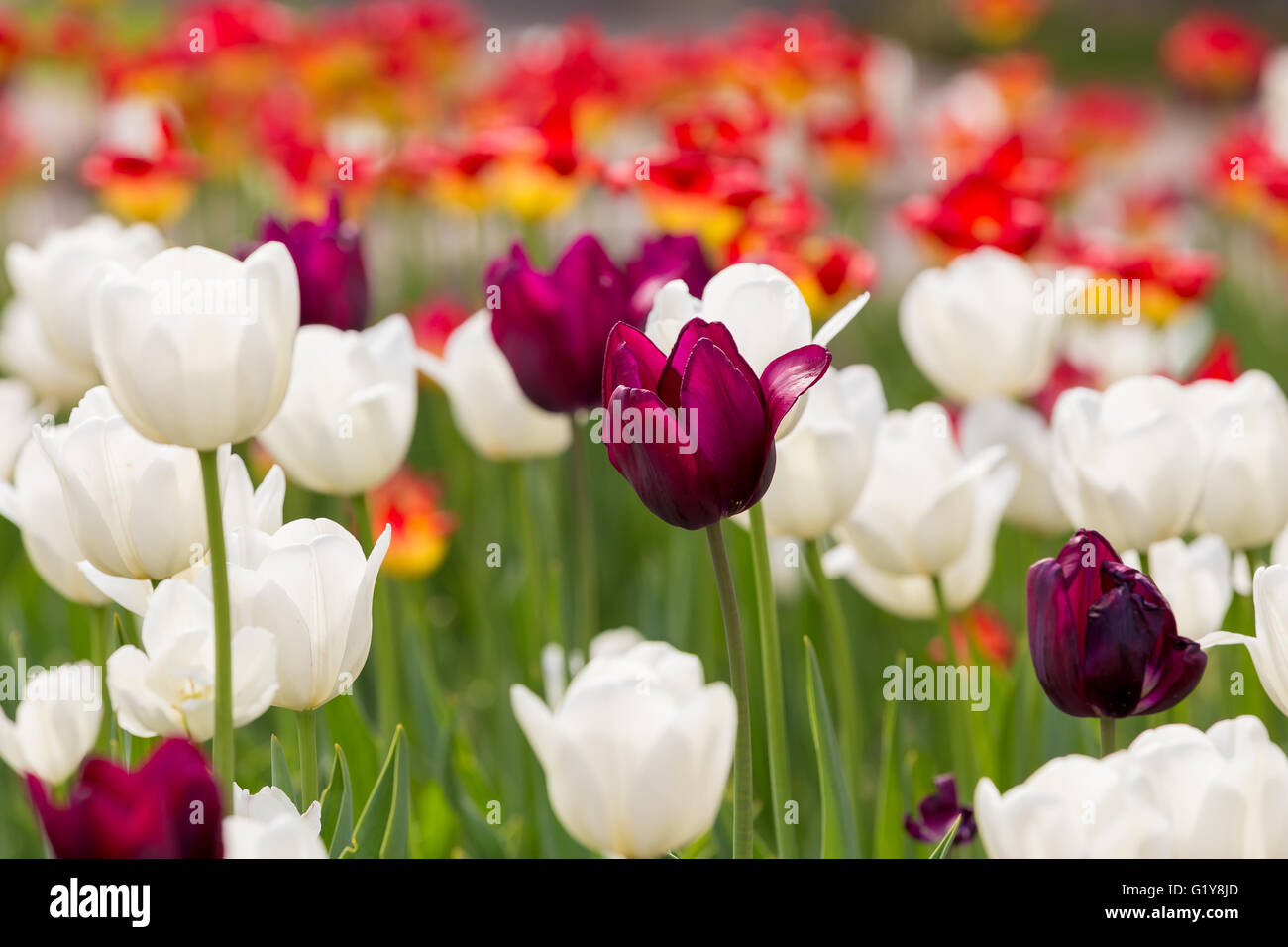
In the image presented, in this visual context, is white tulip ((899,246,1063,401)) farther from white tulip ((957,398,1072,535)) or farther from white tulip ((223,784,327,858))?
white tulip ((223,784,327,858))

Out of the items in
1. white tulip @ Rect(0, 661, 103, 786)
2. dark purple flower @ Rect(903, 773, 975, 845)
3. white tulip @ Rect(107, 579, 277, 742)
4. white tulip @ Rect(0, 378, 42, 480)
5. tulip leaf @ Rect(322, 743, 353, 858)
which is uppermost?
white tulip @ Rect(0, 378, 42, 480)

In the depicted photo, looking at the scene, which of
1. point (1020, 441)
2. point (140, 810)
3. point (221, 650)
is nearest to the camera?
point (140, 810)

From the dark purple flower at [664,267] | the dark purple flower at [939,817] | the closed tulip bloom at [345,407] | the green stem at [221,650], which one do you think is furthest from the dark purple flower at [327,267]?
the dark purple flower at [939,817]

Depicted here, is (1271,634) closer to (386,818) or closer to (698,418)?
(698,418)

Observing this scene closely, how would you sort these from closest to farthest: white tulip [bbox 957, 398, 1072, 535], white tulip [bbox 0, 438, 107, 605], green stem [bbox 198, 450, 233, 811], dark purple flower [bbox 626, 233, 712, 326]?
green stem [bbox 198, 450, 233, 811], white tulip [bbox 0, 438, 107, 605], dark purple flower [bbox 626, 233, 712, 326], white tulip [bbox 957, 398, 1072, 535]

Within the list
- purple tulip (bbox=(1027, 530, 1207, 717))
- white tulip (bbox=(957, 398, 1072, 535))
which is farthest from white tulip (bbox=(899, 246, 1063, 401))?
purple tulip (bbox=(1027, 530, 1207, 717))

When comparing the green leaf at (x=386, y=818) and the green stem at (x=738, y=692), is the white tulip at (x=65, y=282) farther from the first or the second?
the green stem at (x=738, y=692)

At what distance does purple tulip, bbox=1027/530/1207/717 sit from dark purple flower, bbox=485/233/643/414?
1.39 ft

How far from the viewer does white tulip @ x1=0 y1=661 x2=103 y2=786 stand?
819mm

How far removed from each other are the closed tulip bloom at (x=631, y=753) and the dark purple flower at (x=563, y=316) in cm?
39

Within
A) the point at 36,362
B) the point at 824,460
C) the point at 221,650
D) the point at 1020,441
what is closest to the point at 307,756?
the point at 221,650

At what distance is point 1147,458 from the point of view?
2.98 feet

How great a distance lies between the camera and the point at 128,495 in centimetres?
77

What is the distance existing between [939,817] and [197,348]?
1.97 ft
